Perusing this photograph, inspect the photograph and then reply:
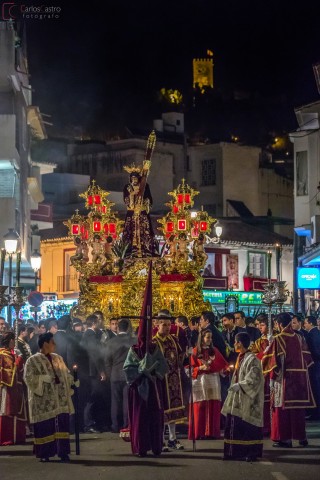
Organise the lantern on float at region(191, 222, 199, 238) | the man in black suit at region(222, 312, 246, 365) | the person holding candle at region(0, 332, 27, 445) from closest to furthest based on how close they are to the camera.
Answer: the person holding candle at region(0, 332, 27, 445) < the man in black suit at region(222, 312, 246, 365) < the lantern on float at region(191, 222, 199, 238)

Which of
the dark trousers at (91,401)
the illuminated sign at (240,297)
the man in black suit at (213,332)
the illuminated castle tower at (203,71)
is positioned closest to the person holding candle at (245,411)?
→ the man in black suit at (213,332)

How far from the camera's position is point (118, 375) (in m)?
21.1

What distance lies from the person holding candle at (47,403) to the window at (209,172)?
170ft

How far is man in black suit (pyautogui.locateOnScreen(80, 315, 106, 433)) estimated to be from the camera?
70.4ft

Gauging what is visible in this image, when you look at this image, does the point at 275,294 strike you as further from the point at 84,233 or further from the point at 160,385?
the point at 84,233

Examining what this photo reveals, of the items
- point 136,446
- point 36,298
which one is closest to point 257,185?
point 36,298

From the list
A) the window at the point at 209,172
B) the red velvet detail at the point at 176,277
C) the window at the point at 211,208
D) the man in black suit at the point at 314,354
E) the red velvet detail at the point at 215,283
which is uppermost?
the window at the point at 209,172

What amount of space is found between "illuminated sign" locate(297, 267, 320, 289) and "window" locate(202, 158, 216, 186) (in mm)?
32339

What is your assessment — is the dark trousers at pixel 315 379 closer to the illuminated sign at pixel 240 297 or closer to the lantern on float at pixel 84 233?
the lantern on float at pixel 84 233

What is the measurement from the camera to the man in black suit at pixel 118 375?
20906 millimetres

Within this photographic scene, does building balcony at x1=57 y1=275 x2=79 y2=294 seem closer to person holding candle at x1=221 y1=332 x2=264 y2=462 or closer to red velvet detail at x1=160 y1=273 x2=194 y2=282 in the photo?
red velvet detail at x1=160 y1=273 x2=194 y2=282

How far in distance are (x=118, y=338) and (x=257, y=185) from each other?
4856cm

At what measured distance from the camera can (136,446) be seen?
16.4 metres

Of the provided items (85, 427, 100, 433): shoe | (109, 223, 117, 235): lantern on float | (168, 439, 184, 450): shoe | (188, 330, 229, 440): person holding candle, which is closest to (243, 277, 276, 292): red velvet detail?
(109, 223, 117, 235): lantern on float
